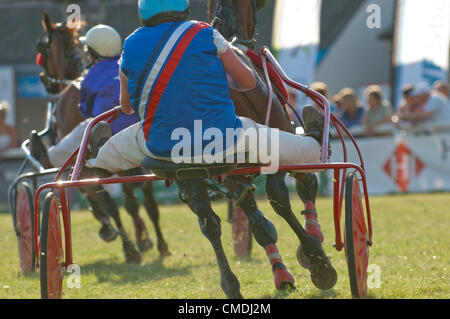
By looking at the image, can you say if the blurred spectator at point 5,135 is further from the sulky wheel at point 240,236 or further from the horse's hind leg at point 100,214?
the sulky wheel at point 240,236

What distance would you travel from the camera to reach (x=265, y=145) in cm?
460

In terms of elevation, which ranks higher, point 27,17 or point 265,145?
point 27,17

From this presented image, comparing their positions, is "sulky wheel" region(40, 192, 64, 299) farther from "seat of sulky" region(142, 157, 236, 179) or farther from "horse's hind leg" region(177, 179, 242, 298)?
"horse's hind leg" region(177, 179, 242, 298)

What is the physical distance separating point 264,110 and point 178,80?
106 centimetres

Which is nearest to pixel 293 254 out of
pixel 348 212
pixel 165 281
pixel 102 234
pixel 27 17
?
pixel 165 281

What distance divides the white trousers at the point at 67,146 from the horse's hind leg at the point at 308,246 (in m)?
2.45

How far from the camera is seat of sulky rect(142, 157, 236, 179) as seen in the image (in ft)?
14.2

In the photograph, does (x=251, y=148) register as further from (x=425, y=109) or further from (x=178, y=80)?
(x=425, y=109)

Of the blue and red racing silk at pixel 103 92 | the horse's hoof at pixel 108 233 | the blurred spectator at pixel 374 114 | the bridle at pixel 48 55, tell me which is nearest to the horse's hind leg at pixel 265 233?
the blue and red racing silk at pixel 103 92

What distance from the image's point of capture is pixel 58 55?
319 inches

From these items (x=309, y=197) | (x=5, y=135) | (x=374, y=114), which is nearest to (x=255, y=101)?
(x=309, y=197)

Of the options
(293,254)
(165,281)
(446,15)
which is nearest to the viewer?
(165,281)
